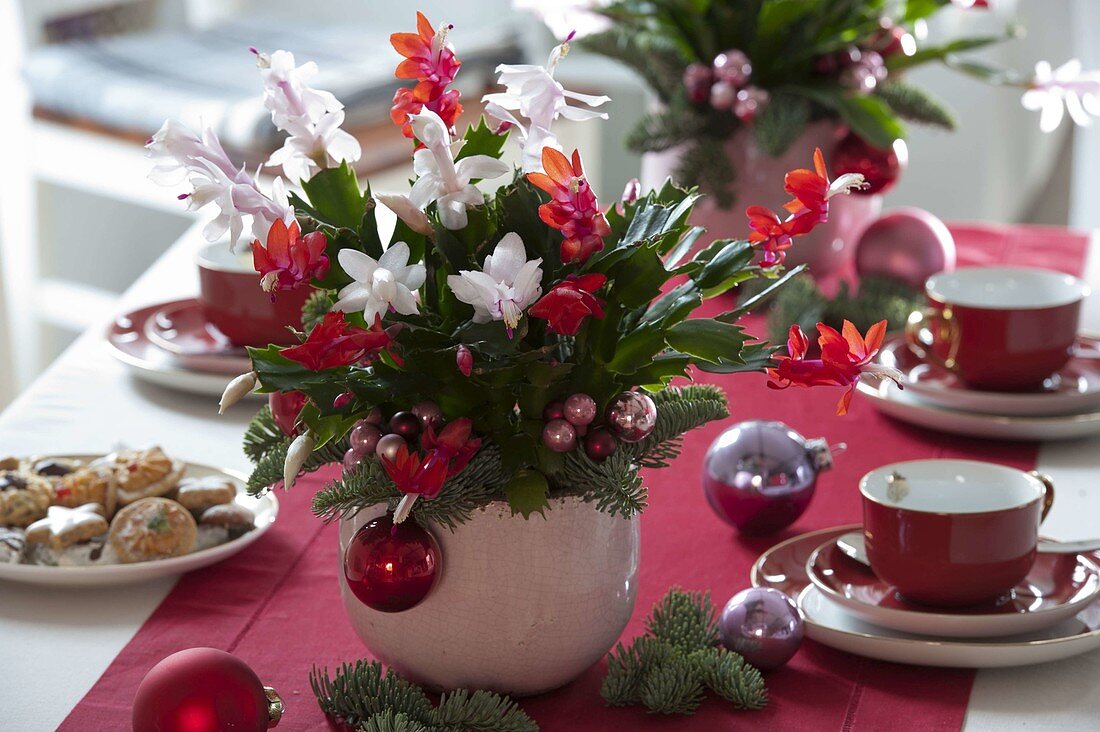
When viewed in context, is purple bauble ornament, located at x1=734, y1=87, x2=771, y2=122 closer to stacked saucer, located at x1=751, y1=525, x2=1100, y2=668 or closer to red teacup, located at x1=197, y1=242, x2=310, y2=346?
red teacup, located at x1=197, y1=242, x2=310, y2=346

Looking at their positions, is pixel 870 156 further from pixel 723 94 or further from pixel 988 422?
pixel 988 422

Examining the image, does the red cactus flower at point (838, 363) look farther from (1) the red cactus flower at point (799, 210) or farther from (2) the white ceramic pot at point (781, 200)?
(2) the white ceramic pot at point (781, 200)

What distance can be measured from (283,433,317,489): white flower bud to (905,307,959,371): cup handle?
1.92 feet

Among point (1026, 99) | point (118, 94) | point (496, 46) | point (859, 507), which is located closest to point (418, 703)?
point (859, 507)

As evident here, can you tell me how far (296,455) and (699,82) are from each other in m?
0.76

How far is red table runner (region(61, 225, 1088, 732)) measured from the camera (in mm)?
660

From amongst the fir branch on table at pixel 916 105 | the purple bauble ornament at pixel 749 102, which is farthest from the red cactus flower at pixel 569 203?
the fir branch on table at pixel 916 105

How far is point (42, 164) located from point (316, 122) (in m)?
2.15

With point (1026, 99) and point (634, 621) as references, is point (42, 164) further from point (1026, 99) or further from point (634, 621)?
point (634, 621)

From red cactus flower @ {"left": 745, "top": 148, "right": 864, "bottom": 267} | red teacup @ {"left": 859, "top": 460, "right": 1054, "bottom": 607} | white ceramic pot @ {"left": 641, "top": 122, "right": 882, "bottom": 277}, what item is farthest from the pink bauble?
red cactus flower @ {"left": 745, "top": 148, "right": 864, "bottom": 267}

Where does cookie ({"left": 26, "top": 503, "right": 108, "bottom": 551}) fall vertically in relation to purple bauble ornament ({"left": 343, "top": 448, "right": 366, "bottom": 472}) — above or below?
below

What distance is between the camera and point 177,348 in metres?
1.12

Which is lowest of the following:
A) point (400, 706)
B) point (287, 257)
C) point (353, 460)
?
point (400, 706)

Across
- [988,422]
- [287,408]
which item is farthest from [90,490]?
[988,422]
